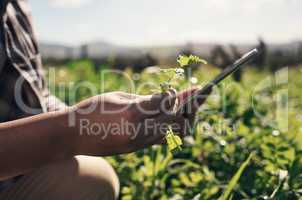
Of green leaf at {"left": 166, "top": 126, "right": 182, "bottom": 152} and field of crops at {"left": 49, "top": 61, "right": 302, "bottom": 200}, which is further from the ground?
green leaf at {"left": 166, "top": 126, "right": 182, "bottom": 152}

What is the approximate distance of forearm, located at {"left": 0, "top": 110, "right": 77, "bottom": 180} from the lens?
3.39ft

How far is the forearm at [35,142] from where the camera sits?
103cm

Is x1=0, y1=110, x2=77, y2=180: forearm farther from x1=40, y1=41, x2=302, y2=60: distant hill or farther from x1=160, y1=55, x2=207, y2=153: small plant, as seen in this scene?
x1=40, y1=41, x2=302, y2=60: distant hill

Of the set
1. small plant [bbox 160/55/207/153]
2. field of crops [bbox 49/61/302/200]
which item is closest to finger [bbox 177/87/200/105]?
small plant [bbox 160/55/207/153]

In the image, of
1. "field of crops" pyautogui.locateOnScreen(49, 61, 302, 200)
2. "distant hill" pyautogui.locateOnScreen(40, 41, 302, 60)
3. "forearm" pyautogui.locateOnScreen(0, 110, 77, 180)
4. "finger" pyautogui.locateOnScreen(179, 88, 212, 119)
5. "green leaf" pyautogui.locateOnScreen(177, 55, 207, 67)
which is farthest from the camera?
"distant hill" pyautogui.locateOnScreen(40, 41, 302, 60)

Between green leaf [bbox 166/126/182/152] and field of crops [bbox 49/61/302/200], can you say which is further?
field of crops [bbox 49/61/302/200]

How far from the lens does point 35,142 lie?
1.03 m

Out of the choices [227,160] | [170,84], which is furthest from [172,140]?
[227,160]

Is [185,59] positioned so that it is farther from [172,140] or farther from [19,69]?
[19,69]

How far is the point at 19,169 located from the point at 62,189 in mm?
497

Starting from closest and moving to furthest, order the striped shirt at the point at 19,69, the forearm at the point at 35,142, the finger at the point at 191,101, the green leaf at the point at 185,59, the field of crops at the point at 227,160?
1. the forearm at the point at 35,142
2. the green leaf at the point at 185,59
3. the finger at the point at 191,101
4. the striped shirt at the point at 19,69
5. the field of crops at the point at 227,160

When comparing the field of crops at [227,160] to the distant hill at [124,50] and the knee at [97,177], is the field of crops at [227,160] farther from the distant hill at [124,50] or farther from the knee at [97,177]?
the distant hill at [124,50]

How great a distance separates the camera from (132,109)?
1.07m

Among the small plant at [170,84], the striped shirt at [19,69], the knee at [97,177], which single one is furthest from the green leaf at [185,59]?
the striped shirt at [19,69]
